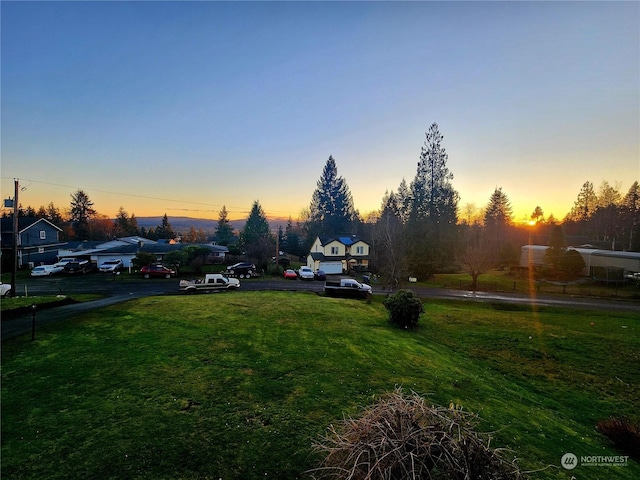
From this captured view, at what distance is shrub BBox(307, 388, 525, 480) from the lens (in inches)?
112

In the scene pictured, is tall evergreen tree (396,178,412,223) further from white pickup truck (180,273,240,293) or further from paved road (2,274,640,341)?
white pickup truck (180,273,240,293)

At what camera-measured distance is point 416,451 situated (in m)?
2.97

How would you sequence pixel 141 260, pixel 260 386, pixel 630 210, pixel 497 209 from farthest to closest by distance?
pixel 497 209
pixel 630 210
pixel 141 260
pixel 260 386

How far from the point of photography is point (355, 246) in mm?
46750

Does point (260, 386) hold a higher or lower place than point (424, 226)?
lower

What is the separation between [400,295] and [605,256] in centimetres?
3558

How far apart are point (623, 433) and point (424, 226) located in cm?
3909

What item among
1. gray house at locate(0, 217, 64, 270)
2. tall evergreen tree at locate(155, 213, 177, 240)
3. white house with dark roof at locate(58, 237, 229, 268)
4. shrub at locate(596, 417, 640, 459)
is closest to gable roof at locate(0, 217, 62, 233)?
gray house at locate(0, 217, 64, 270)

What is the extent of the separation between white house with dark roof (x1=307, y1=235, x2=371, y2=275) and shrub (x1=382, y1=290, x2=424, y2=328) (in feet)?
85.6

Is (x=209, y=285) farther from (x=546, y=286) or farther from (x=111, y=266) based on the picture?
(x=546, y=286)

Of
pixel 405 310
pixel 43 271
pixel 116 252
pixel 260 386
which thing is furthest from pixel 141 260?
pixel 260 386

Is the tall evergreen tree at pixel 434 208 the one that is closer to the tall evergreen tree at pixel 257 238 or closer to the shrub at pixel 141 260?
the tall evergreen tree at pixel 257 238

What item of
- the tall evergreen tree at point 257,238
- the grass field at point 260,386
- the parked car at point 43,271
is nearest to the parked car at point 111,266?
the parked car at point 43,271

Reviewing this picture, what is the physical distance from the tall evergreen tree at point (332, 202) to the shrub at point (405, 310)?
5373 cm
